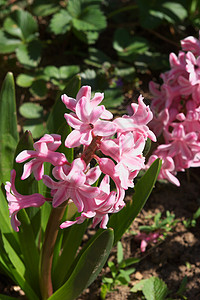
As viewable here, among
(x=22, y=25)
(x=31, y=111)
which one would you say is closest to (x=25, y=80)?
(x=31, y=111)

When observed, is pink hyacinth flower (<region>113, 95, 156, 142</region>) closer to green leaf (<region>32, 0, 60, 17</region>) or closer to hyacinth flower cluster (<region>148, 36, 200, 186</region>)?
hyacinth flower cluster (<region>148, 36, 200, 186</region>)

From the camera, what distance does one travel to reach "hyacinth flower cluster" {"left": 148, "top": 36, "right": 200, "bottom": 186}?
155cm

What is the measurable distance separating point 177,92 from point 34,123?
0.77 metres

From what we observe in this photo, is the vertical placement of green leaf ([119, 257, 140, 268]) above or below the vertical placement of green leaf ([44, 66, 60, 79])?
below

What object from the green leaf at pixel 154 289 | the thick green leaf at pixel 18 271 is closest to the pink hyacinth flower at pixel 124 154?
the thick green leaf at pixel 18 271

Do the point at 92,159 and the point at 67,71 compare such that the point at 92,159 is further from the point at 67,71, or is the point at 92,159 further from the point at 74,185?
the point at 67,71

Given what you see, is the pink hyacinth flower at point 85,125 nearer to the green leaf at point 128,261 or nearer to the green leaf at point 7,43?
the green leaf at point 128,261

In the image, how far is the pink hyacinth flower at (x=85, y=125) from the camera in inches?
38.4

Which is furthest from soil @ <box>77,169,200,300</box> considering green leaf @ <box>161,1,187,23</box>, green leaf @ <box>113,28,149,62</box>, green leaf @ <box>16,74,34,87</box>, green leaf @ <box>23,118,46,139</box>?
green leaf @ <box>161,1,187,23</box>

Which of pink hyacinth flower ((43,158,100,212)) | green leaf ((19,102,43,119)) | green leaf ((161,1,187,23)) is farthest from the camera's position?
green leaf ((161,1,187,23))

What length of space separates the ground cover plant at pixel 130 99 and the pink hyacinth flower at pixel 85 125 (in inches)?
0.7

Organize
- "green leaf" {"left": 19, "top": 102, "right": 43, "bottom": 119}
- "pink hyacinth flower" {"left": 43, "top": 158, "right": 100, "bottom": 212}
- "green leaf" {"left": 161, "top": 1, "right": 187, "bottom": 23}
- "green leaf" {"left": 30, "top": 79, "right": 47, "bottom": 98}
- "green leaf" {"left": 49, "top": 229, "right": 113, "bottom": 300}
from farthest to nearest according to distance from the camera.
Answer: "green leaf" {"left": 161, "top": 1, "right": 187, "bottom": 23} < "green leaf" {"left": 30, "top": 79, "right": 47, "bottom": 98} < "green leaf" {"left": 19, "top": 102, "right": 43, "bottom": 119} < "green leaf" {"left": 49, "top": 229, "right": 113, "bottom": 300} < "pink hyacinth flower" {"left": 43, "top": 158, "right": 100, "bottom": 212}

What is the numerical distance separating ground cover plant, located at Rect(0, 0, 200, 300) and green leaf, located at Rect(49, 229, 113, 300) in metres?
0.08

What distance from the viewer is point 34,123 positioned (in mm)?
2084
